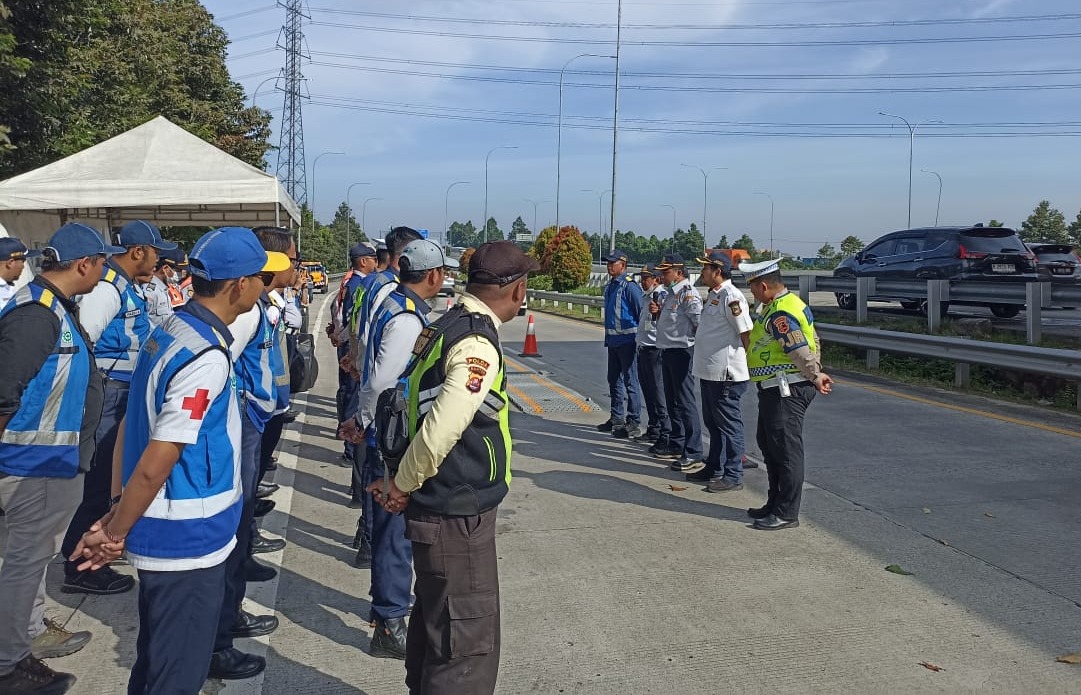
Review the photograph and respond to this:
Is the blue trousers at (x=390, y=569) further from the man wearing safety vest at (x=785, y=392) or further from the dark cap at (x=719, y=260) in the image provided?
the dark cap at (x=719, y=260)

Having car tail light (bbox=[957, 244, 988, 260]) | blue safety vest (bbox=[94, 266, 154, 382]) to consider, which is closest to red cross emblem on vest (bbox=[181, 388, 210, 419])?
blue safety vest (bbox=[94, 266, 154, 382])

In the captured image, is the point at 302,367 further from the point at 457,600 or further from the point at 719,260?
the point at 457,600

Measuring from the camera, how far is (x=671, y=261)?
851 centimetres

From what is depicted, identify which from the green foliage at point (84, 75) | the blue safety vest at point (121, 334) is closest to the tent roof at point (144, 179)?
the green foliage at point (84, 75)

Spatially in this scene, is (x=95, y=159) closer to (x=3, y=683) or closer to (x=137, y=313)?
(x=137, y=313)

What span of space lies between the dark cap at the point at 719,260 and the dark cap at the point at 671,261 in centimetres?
118

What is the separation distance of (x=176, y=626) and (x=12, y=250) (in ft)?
11.4

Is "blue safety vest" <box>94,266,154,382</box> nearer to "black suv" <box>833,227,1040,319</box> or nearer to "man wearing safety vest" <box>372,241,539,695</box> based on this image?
"man wearing safety vest" <box>372,241,539,695</box>

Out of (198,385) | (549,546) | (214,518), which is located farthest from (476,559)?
(549,546)

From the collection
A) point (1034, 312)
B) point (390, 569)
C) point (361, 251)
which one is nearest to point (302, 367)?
point (390, 569)

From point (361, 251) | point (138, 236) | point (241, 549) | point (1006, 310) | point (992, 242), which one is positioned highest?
point (992, 242)

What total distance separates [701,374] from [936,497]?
6.85ft

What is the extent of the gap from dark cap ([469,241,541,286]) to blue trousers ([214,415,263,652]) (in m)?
1.29

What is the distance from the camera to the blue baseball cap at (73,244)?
3809 mm
